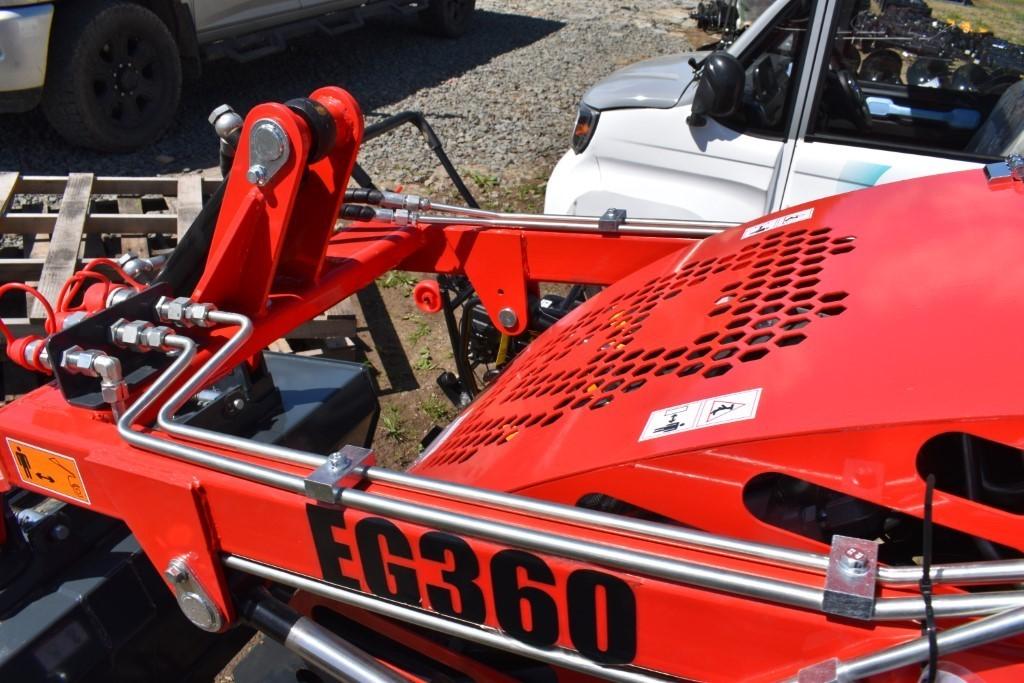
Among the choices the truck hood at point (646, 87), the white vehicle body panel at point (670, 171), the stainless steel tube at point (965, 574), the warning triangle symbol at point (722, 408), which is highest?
the warning triangle symbol at point (722, 408)

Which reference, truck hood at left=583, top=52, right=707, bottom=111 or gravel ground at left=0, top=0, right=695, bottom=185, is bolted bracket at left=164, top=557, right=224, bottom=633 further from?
gravel ground at left=0, top=0, right=695, bottom=185

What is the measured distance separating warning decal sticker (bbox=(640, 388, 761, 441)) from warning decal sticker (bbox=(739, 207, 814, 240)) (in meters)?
0.78

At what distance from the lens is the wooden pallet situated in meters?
3.95

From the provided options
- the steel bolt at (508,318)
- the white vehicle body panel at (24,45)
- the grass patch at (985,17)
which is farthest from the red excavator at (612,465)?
the white vehicle body panel at (24,45)

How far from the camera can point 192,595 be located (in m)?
1.65

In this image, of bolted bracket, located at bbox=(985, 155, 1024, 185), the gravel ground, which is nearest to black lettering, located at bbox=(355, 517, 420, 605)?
bolted bracket, located at bbox=(985, 155, 1024, 185)

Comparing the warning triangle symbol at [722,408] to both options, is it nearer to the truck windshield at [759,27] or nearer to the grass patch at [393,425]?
the grass patch at [393,425]

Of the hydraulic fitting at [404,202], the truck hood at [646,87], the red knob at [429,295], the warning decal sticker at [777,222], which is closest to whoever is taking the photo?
the warning decal sticker at [777,222]

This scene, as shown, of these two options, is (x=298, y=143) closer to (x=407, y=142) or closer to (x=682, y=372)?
(x=682, y=372)

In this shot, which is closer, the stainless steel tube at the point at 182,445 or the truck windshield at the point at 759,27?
the stainless steel tube at the point at 182,445

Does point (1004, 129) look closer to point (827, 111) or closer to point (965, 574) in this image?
point (827, 111)

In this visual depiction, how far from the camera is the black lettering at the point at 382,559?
1442 millimetres

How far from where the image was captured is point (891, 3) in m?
3.73

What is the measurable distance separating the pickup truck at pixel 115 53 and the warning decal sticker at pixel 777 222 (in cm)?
508
